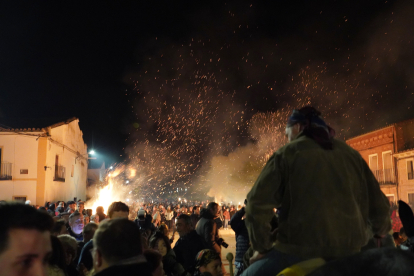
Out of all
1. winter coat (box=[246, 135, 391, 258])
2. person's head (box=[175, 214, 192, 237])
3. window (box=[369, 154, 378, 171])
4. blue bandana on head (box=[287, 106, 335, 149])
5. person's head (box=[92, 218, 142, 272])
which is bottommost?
person's head (box=[175, 214, 192, 237])

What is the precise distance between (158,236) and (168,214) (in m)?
17.7

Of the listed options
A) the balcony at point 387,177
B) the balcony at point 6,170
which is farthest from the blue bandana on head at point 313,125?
the balcony at point 6,170

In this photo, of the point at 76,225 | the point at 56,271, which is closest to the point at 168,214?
the point at 76,225

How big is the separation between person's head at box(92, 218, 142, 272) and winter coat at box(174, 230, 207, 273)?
136 inches

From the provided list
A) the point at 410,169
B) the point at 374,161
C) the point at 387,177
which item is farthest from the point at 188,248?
the point at 374,161

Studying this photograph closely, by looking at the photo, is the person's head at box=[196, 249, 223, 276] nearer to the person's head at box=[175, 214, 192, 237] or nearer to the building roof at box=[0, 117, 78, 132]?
the person's head at box=[175, 214, 192, 237]

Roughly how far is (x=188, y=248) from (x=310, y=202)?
13.0ft

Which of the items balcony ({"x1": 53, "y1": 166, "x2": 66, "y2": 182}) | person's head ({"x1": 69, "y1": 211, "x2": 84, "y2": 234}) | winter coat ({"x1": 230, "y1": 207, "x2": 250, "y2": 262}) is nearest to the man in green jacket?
winter coat ({"x1": 230, "y1": 207, "x2": 250, "y2": 262})

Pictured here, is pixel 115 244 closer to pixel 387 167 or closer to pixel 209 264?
pixel 209 264

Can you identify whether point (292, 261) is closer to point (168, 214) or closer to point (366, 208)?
point (366, 208)

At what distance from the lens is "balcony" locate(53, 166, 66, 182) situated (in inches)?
1113

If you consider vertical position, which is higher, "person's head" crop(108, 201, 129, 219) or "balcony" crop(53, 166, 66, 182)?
"balcony" crop(53, 166, 66, 182)

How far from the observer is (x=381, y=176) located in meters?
26.8

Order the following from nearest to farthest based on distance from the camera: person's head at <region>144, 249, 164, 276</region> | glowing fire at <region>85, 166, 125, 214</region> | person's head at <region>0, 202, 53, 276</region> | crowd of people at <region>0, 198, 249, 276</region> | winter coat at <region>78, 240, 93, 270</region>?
person's head at <region>0, 202, 53, 276</region>, crowd of people at <region>0, 198, 249, 276</region>, person's head at <region>144, 249, 164, 276</region>, winter coat at <region>78, 240, 93, 270</region>, glowing fire at <region>85, 166, 125, 214</region>
